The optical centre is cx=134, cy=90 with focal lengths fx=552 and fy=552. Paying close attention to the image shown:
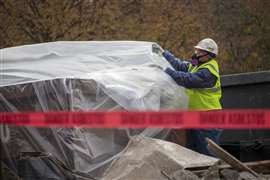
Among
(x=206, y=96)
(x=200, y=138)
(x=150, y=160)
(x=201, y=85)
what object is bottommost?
(x=200, y=138)

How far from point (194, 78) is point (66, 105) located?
A: 1681 millimetres

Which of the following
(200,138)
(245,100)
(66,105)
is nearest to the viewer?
(66,105)

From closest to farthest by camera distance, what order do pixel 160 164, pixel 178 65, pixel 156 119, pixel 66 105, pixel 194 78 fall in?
pixel 156 119 → pixel 160 164 → pixel 66 105 → pixel 194 78 → pixel 178 65

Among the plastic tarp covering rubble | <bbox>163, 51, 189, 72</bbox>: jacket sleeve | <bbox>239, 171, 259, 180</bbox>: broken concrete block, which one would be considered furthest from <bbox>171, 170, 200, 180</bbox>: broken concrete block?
<bbox>163, 51, 189, 72</bbox>: jacket sleeve

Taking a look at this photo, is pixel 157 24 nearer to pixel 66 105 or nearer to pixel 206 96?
pixel 206 96

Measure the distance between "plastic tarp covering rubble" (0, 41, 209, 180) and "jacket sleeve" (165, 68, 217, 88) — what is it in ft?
1.06

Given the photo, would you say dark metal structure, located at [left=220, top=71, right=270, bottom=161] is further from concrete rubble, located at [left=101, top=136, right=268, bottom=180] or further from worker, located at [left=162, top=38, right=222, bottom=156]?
concrete rubble, located at [left=101, top=136, right=268, bottom=180]

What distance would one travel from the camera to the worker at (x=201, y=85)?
663cm

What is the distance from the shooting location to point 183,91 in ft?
22.4

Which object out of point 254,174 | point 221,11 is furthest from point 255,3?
point 254,174

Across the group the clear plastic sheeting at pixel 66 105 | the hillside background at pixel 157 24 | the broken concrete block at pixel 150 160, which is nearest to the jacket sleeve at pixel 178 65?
the clear plastic sheeting at pixel 66 105

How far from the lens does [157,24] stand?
1299 centimetres

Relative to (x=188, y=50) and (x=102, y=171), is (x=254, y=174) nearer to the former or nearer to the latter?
(x=102, y=171)

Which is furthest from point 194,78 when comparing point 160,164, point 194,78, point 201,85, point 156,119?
point 156,119
